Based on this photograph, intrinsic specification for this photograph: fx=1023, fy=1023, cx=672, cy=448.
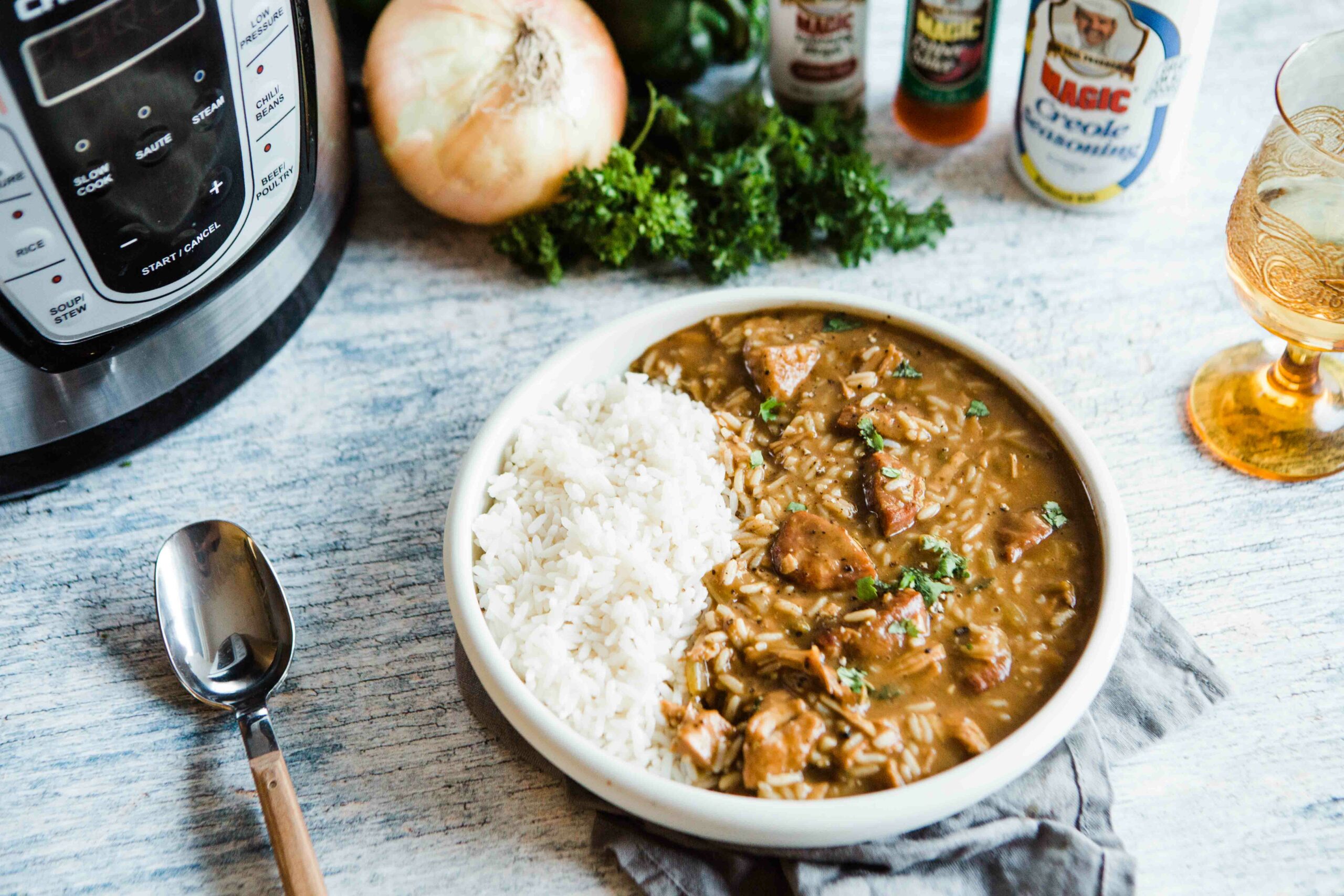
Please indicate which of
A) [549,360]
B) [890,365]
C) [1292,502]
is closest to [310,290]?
[549,360]

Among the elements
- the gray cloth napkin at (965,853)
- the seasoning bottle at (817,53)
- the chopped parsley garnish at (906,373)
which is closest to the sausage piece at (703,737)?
the gray cloth napkin at (965,853)

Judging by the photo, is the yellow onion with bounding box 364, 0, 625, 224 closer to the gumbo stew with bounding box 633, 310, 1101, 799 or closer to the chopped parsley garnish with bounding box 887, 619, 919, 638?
the gumbo stew with bounding box 633, 310, 1101, 799

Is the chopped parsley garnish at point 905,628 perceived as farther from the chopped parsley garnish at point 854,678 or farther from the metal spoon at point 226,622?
the metal spoon at point 226,622

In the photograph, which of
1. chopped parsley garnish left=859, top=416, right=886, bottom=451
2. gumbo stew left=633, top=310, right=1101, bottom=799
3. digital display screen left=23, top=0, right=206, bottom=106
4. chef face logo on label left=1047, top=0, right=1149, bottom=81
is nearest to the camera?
digital display screen left=23, top=0, right=206, bottom=106

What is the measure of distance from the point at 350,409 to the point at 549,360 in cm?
46

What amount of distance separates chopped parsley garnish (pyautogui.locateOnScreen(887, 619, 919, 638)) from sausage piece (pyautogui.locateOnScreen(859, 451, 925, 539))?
0.16 metres

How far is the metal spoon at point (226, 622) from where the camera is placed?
1.42m

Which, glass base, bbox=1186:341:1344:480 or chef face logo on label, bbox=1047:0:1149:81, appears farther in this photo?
chef face logo on label, bbox=1047:0:1149:81

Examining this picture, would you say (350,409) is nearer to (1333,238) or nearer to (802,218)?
(802,218)

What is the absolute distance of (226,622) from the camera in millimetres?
1479

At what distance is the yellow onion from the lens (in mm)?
1849

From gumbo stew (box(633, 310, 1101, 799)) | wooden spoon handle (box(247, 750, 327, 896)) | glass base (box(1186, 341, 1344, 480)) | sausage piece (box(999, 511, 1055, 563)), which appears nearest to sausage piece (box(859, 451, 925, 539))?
gumbo stew (box(633, 310, 1101, 799))

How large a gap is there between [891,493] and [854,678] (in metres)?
0.29

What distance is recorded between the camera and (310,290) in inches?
74.5
